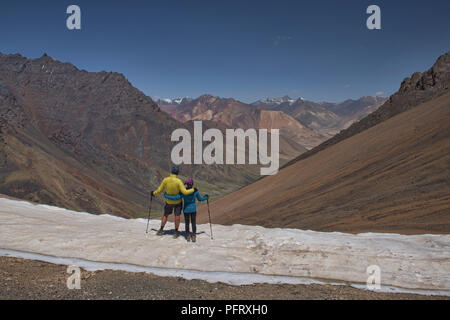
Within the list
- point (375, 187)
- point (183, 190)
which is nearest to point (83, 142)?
point (375, 187)

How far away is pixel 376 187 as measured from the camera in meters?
16.6

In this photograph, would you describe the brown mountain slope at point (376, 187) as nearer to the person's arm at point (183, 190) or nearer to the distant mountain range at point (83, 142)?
the person's arm at point (183, 190)

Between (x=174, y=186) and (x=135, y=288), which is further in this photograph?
(x=174, y=186)

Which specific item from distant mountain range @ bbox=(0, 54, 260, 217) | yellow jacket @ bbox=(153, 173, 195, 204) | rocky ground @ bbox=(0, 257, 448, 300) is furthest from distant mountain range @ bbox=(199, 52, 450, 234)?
distant mountain range @ bbox=(0, 54, 260, 217)

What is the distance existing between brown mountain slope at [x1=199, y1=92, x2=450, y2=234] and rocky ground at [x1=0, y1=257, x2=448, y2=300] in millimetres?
6563

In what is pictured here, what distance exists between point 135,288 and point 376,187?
14166mm

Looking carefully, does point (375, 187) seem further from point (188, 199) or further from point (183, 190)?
point (183, 190)

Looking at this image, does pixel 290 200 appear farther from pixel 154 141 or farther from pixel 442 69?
pixel 154 141

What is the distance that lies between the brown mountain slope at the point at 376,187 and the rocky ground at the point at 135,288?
656cm

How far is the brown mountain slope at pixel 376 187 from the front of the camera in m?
13.1
